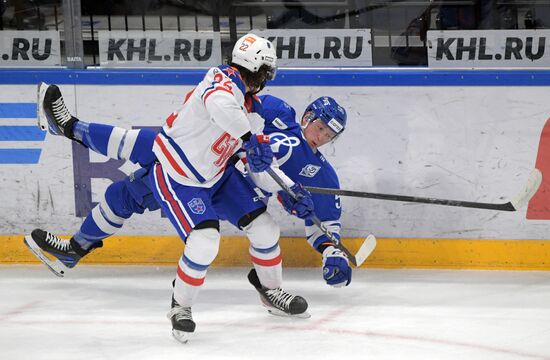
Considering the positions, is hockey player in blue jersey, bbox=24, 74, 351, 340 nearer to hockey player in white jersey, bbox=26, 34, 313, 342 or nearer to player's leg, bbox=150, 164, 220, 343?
hockey player in white jersey, bbox=26, 34, 313, 342

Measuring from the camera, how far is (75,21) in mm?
4496

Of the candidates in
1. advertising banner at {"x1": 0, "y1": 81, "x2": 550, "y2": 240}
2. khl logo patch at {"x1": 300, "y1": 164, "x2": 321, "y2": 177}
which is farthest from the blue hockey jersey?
advertising banner at {"x1": 0, "y1": 81, "x2": 550, "y2": 240}

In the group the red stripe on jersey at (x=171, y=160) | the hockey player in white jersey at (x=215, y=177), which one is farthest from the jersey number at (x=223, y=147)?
the red stripe on jersey at (x=171, y=160)

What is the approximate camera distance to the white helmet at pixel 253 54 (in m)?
3.48

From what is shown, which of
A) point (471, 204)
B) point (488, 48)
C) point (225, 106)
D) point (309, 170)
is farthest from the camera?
point (488, 48)

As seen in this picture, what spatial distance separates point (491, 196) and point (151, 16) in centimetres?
162

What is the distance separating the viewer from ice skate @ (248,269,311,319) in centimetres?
369

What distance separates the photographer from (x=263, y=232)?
3652mm

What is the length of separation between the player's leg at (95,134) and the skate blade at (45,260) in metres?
0.52

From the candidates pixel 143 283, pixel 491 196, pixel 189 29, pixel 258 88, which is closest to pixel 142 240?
pixel 143 283

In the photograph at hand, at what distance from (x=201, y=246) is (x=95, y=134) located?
0.78 m

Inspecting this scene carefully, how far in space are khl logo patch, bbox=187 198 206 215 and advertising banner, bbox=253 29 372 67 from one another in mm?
1157

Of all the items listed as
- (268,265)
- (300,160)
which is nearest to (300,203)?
(268,265)

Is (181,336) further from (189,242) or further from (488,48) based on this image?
(488,48)
